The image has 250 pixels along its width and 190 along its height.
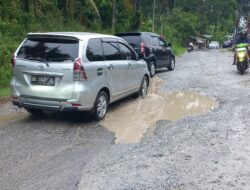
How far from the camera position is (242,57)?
58.0 ft

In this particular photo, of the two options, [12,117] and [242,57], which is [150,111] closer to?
[12,117]

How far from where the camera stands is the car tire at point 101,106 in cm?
886

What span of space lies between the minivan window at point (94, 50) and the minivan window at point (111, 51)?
233 mm

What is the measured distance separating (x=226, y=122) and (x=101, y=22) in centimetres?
2054

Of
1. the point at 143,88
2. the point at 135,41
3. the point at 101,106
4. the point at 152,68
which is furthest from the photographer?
the point at 152,68

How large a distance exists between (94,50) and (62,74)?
1.06 m

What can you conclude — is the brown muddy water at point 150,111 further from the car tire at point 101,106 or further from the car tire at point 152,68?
the car tire at point 152,68

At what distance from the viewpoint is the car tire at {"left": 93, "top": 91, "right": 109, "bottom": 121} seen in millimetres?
8859

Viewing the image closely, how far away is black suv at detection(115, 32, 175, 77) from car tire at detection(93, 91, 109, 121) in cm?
769

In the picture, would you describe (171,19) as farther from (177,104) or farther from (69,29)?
(177,104)

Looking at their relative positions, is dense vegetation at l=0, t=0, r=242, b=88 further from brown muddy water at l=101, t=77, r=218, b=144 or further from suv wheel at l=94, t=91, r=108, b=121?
suv wheel at l=94, t=91, r=108, b=121

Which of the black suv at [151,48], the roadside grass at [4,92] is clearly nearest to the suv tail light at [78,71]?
the roadside grass at [4,92]

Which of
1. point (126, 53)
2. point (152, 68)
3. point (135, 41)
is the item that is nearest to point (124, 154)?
point (126, 53)

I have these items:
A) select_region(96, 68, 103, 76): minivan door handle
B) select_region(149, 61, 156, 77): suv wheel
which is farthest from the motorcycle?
select_region(96, 68, 103, 76): minivan door handle
